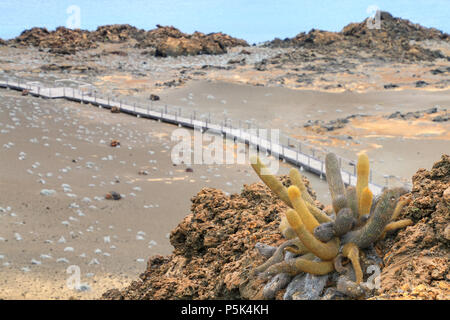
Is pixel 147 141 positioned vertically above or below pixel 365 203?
below

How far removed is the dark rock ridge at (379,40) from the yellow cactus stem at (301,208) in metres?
54.2

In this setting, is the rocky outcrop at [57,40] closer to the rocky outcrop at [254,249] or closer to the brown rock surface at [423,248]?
the rocky outcrop at [254,249]

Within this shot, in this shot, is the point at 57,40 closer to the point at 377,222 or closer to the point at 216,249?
the point at 216,249

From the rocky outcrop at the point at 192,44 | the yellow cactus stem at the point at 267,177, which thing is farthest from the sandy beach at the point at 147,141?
the rocky outcrop at the point at 192,44

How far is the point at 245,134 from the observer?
21.0 metres

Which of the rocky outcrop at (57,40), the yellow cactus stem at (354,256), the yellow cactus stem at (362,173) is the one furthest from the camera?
the rocky outcrop at (57,40)

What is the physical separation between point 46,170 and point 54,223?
4.18 meters

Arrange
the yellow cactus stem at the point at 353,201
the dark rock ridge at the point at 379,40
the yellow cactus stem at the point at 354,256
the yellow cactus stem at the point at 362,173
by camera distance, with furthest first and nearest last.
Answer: the dark rock ridge at the point at 379,40 → the yellow cactus stem at the point at 362,173 → the yellow cactus stem at the point at 353,201 → the yellow cactus stem at the point at 354,256

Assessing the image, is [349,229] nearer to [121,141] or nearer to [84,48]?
[121,141]

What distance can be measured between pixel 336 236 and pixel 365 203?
288 millimetres

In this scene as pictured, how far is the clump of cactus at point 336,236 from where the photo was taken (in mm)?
2742

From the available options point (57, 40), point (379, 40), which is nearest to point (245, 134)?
point (379, 40)

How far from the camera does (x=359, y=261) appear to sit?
2822mm
